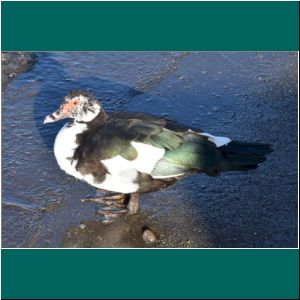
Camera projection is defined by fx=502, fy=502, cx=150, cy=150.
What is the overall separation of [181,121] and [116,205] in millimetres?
1344

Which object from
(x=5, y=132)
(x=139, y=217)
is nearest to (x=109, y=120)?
(x=139, y=217)

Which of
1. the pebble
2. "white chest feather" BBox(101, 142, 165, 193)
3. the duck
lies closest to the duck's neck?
the duck

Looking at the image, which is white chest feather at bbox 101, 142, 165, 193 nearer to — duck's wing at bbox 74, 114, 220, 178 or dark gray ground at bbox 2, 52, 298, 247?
duck's wing at bbox 74, 114, 220, 178

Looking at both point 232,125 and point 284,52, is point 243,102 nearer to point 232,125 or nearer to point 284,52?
point 232,125

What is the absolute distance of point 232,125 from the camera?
192 inches

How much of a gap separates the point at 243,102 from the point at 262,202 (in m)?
1.55

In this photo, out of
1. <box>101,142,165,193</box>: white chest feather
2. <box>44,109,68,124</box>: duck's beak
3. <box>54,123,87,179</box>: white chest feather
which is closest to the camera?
<box>101,142,165,193</box>: white chest feather

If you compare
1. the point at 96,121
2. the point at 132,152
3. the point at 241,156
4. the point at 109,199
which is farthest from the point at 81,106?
the point at 241,156

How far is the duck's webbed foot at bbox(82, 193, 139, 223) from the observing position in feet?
12.6

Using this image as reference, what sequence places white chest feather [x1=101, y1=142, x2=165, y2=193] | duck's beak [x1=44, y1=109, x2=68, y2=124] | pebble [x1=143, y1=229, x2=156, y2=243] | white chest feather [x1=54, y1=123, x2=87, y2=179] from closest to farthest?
white chest feather [x1=101, y1=142, x2=165, y2=193] → pebble [x1=143, y1=229, x2=156, y2=243] → white chest feather [x1=54, y1=123, x2=87, y2=179] → duck's beak [x1=44, y1=109, x2=68, y2=124]

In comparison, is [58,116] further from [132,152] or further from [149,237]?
[149,237]

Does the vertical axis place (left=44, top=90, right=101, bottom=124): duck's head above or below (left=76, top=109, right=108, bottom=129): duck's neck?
above

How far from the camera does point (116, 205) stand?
156 inches

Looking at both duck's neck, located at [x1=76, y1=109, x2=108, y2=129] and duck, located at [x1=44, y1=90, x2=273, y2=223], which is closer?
duck, located at [x1=44, y1=90, x2=273, y2=223]
